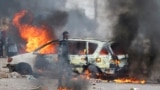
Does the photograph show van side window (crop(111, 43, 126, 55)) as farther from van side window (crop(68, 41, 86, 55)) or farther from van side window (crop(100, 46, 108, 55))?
van side window (crop(68, 41, 86, 55))

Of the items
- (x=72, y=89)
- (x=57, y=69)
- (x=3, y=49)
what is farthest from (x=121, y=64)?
(x=3, y=49)

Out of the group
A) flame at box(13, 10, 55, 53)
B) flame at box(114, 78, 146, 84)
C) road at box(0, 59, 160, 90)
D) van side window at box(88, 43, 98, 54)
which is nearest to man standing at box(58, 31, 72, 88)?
road at box(0, 59, 160, 90)

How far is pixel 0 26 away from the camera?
68.5ft

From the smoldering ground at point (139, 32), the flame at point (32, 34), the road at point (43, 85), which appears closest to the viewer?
the road at point (43, 85)

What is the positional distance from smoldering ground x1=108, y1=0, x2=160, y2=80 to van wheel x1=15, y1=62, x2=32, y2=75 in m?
3.26

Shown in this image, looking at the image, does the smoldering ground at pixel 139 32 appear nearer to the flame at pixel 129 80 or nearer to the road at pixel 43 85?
the flame at pixel 129 80

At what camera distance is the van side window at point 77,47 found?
15895 millimetres

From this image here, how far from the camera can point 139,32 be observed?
1612 cm

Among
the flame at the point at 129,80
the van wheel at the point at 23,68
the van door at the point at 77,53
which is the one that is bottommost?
the flame at the point at 129,80

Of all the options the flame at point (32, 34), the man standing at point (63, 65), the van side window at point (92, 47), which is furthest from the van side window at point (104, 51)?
the flame at point (32, 34)

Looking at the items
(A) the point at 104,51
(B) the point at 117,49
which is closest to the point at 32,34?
(A) the point at 104,51

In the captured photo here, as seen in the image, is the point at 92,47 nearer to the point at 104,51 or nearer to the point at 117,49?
the point at 104,51

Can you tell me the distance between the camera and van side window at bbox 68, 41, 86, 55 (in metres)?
15.9

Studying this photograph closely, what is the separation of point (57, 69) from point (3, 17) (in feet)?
18.6
